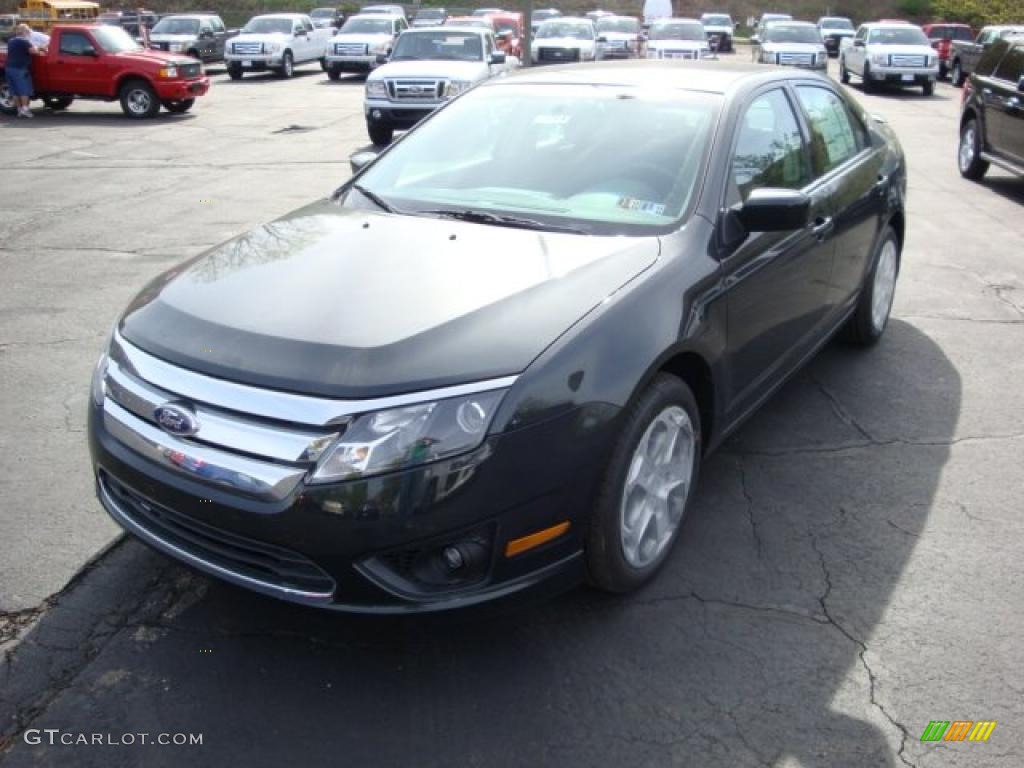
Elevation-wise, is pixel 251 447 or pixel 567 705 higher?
pixel 251 447

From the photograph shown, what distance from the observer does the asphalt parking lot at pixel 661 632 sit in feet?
8.55

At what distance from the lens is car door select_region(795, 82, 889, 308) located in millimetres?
4656

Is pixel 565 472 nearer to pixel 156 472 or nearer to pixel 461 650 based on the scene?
pixel 461 650

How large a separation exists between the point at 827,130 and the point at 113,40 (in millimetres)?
17311

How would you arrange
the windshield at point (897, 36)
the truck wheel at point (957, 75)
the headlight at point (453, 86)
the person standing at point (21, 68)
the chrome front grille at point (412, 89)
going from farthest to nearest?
the truck wheel at point (957, 75)
the windshield at point (897, 36)
the person standing at point (21, 68)
the headlight at point (453, 86)
the chrome front grille at point (412, 89)

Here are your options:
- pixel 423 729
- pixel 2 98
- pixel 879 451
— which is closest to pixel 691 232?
pixel 879 451

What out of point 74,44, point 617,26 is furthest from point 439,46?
point 617,26

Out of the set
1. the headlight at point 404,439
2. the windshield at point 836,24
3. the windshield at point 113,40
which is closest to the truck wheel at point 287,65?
the windshield at point 113,40

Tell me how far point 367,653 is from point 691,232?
187 cm

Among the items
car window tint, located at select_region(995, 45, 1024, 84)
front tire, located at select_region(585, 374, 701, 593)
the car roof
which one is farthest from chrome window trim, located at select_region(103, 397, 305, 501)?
car window tint, located at select_region(995, 45, 1024, 84)

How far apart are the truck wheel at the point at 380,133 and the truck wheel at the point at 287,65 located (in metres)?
14.3

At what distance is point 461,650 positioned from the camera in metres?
2.97

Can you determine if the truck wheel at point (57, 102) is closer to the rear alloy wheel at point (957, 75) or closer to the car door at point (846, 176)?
the car door at point (846, 176)

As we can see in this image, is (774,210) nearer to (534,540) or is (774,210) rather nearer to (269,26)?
(534,540)
